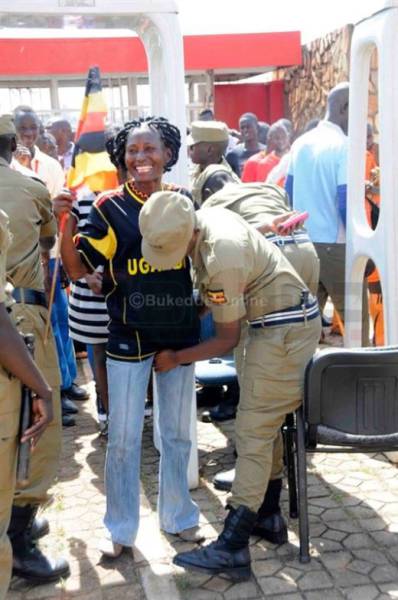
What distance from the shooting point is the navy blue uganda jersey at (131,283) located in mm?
2914

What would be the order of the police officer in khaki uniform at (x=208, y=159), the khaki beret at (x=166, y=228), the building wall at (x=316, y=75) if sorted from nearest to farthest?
the khaki beret at (x=166, y=228) < the police officer in khaki uniform at (x=208, y=159) < the building wall at (x=316, y=75)

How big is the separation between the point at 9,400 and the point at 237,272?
3.26 feet

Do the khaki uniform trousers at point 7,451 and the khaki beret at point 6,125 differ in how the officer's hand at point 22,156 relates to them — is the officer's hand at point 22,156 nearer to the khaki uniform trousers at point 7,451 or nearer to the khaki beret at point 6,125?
the khaki beret at point 6,125

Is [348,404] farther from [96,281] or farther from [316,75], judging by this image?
[316,75]

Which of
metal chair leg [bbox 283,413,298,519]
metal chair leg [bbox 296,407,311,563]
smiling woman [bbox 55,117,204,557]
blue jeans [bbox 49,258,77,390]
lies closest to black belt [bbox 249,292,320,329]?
smiling woman [bbox 55,117,204,557]

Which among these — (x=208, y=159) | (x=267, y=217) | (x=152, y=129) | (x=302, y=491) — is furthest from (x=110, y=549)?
(x=208, y=159)

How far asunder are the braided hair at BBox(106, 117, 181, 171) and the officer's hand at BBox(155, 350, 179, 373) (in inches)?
32.6

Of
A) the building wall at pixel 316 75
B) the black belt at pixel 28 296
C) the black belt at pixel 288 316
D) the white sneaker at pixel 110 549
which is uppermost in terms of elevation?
the building wall at pixel 316 75

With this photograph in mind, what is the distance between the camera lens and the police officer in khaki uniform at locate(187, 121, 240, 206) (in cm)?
404

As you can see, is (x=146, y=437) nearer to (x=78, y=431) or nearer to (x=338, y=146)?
(x=78, y=431)

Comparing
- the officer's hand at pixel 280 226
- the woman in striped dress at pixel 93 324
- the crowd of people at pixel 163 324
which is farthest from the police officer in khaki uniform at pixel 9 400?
the woman in striped dress at pixel 93 324

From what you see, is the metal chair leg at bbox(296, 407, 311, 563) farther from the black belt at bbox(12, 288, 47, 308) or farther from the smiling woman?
the black belt at bbox(12, 288, 47, 308)

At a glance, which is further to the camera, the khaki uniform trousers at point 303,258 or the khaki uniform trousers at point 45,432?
the khaki uniform trousers at point 303,258

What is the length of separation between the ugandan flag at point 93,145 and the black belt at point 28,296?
2.08 ft
